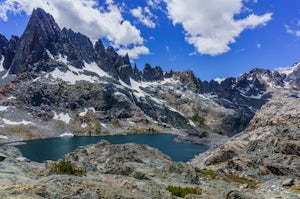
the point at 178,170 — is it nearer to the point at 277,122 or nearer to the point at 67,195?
the point at 67,195

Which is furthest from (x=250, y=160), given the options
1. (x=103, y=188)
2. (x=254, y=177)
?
(x=103, y=188)

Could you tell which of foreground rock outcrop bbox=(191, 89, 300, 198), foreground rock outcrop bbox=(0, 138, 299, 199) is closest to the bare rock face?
foreground rock outcrop bbox=(191, 89, 300, 198)

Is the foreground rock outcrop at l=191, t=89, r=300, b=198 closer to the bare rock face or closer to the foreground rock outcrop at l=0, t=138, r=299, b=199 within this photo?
the bare rock face

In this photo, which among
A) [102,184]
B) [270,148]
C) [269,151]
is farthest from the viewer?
[270,148]

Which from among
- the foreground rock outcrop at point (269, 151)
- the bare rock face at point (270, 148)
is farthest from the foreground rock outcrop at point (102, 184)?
the bare rock face at point (270, 148)

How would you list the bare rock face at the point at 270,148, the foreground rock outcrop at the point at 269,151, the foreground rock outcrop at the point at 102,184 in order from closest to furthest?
the foreground rock outcrop at the point at 102,184
the foreground rock outcrop at the point at 269,151
the bare rock face at the point at 270,148

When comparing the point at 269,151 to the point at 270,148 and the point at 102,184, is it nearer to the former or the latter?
the point at 270,148

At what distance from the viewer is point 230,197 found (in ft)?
72.8

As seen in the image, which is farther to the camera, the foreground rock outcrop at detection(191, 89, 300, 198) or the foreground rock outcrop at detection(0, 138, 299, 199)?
the foreground rock outcrop at detection(191, 89, 300, 198)

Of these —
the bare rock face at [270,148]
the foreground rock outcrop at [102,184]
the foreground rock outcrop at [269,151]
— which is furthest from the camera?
the bare rock face at [270,148]

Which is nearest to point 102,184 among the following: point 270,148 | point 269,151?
point 269,151

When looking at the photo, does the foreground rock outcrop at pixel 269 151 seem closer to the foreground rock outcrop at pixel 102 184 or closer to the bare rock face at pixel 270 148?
the bare rock face at pixel 270 148

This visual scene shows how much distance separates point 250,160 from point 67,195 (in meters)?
66.2

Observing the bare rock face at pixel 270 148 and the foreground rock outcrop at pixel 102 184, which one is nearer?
the foreground rock outcrop at pixel 102 184
